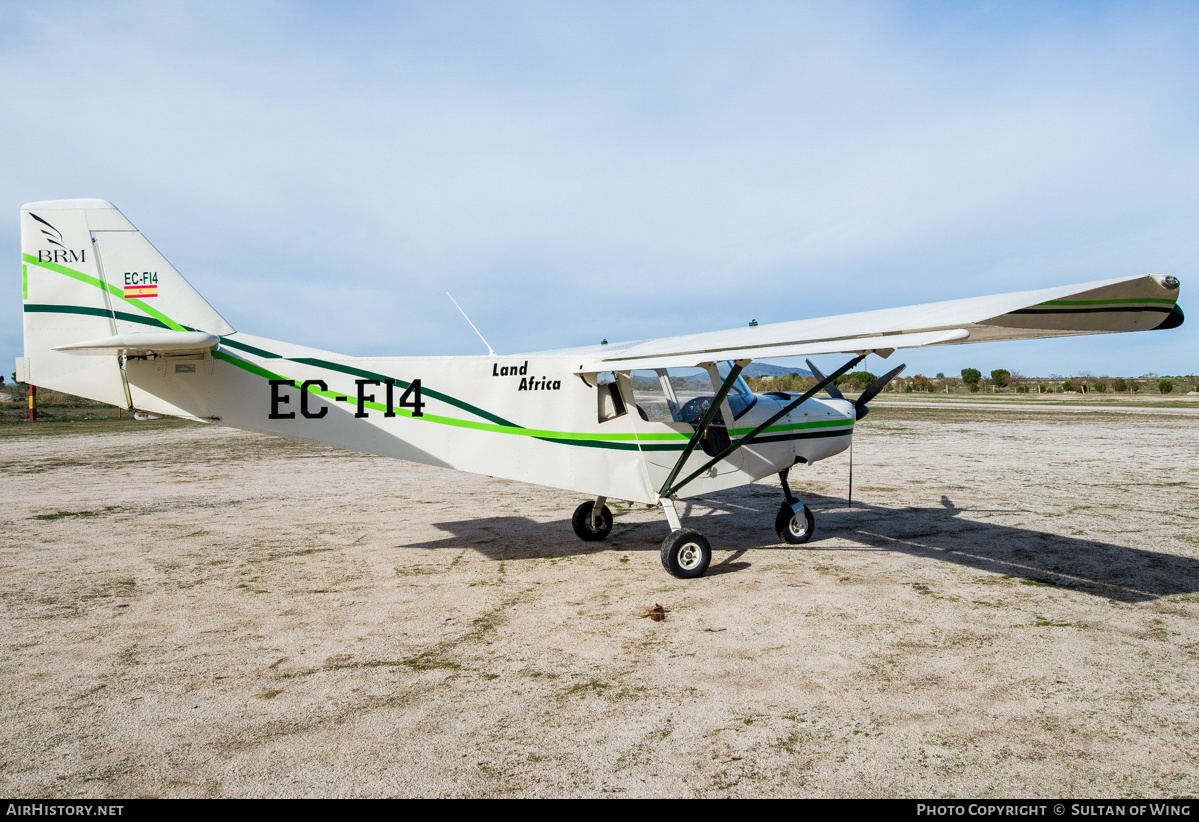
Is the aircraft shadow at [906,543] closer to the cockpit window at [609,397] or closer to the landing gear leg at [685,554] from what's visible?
the landing gear leg at [685,554]

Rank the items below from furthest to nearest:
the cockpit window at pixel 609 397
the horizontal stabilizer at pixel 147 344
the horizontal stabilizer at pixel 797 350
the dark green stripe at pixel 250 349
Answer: the cockpit window at pixel 609 397
the dark green stripe at pixel 250 349
the horizontal stabilizer at pixel 147 344
the horizontal stabilizer at pixel 797 350

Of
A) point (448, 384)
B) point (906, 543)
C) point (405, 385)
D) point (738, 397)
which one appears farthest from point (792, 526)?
point (405, 385)

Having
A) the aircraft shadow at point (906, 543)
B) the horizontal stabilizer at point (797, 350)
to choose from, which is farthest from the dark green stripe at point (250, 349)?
the horizontal stabilizer at point (797, 350)

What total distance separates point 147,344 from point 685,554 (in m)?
5.25

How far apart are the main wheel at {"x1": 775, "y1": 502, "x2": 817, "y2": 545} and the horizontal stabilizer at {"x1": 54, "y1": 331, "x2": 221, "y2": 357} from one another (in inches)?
253

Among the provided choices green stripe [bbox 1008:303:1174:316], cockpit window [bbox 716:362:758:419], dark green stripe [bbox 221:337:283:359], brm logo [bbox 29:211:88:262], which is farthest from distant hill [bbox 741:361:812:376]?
brm logo [bbox 29:211:88:262]

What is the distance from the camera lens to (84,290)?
264 inches

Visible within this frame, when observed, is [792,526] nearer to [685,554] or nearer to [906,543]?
[906,543]

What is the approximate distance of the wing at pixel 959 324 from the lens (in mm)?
4438

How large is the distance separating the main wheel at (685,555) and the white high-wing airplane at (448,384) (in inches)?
0.7

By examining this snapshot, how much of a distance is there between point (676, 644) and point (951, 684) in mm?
1855

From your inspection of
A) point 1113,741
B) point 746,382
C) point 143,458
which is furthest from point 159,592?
point 143,458

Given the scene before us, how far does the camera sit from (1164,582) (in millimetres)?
6656

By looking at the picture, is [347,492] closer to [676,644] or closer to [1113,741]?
[676,644]
